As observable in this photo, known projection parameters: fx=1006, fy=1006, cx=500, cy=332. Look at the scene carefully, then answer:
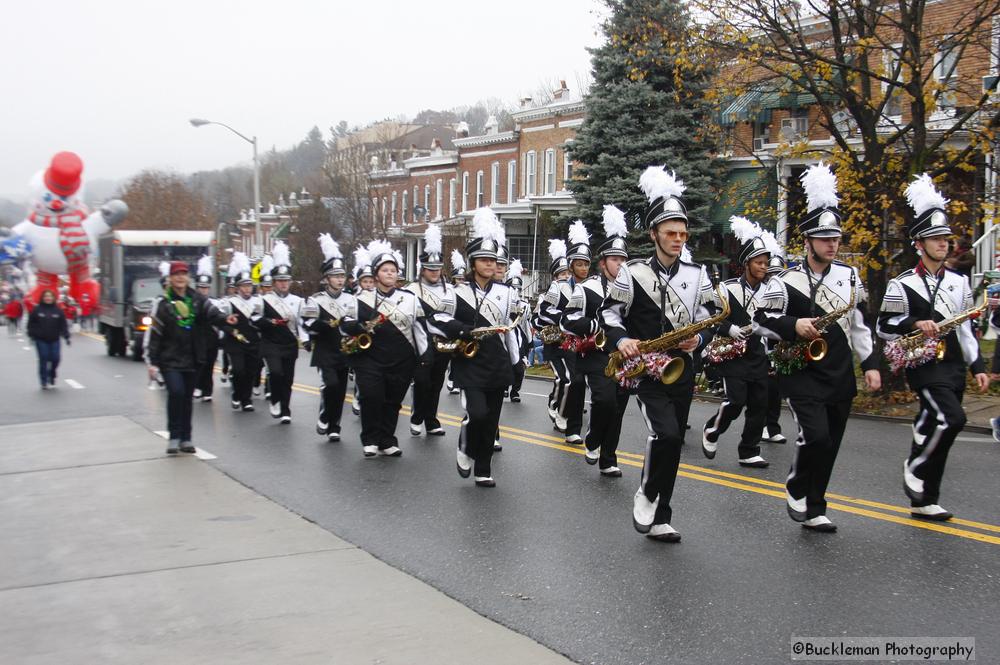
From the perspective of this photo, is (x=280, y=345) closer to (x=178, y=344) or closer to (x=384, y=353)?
(x=178, y=344)

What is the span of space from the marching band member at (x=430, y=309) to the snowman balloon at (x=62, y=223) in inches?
903

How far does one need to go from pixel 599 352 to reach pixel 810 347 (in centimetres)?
314

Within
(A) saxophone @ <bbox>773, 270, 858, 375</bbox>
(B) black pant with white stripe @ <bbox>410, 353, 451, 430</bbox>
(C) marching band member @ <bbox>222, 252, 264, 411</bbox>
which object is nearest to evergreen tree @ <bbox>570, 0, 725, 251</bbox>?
(C) marching band member @ <bbox>222, 252, 264, 411</bbox>

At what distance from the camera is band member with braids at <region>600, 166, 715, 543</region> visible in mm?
6711

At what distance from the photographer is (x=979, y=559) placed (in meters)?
6.20

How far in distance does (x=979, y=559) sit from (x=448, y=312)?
483 cm

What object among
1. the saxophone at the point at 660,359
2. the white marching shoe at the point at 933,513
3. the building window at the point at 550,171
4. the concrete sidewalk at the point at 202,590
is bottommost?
the concrete sidewalk at the point at 202,590

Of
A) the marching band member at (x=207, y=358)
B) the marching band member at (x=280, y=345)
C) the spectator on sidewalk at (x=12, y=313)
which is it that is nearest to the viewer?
the marching band member at (x=280, y=345)

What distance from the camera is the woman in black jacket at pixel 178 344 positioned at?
35.9ft

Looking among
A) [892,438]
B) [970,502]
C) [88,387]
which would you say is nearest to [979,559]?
[970,502]

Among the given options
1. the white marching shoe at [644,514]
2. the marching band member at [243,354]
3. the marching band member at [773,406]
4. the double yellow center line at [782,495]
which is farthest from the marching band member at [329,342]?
the white marching shoe at [644,514]

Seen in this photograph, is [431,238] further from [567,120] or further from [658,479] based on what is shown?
[567,120]

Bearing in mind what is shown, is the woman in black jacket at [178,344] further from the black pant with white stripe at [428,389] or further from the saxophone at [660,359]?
the saxophone at [660,359]

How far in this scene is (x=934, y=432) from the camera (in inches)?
282
